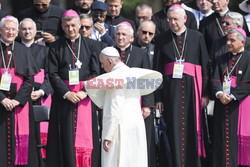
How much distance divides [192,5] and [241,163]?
4.66 m

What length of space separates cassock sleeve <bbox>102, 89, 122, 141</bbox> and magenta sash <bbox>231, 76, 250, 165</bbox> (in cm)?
225

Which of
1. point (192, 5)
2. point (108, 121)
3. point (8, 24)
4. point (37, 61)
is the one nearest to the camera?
point (108, 121)

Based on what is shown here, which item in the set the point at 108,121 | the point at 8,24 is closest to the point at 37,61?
the point at 8,24

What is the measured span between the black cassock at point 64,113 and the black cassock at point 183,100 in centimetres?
105

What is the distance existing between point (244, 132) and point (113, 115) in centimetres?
237

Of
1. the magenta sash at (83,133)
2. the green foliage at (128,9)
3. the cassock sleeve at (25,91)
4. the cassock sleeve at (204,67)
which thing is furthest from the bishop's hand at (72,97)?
the green foliage at (128,9)

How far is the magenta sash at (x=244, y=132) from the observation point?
8.67m

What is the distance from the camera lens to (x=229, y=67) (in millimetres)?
→ 8922

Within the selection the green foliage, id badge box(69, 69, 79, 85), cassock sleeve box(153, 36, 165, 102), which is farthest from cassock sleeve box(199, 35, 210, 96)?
the green foliage

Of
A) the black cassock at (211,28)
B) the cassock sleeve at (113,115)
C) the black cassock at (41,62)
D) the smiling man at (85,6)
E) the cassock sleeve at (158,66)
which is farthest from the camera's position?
the smiling man at (85,6)

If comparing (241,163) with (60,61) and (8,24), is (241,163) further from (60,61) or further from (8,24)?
(8,24)

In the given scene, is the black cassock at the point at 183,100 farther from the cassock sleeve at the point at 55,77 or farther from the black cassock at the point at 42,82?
the black cassock at the point at 42,82

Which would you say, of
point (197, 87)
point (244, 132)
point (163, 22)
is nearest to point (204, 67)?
point (197, 87)

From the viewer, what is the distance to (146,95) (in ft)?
29.3
